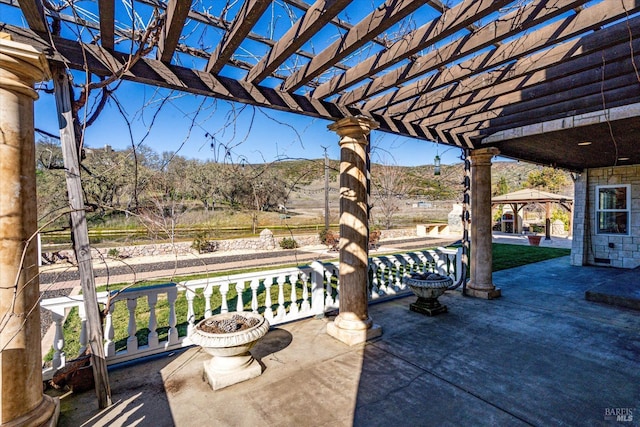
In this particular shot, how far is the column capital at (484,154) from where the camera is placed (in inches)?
Result: 196

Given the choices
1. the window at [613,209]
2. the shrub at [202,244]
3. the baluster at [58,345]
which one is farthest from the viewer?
the shrub at [202,244]

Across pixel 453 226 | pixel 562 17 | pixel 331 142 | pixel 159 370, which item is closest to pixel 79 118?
pixel 159 370

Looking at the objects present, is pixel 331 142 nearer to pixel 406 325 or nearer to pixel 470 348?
pixel 406 325

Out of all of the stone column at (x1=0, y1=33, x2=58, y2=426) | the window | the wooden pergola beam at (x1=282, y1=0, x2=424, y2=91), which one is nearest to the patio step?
the window

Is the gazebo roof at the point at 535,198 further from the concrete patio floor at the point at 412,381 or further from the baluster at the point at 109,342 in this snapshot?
the baluster at the point at 109,342

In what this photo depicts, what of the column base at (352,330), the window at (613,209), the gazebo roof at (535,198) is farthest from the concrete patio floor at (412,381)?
the gazebo roof at (535,198)

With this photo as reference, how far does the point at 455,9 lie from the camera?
1886 millimetres

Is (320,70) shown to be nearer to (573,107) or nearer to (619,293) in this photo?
(573,107)

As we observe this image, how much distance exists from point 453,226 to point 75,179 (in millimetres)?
→ 21338

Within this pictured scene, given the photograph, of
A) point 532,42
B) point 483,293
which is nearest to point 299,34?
point 532,42

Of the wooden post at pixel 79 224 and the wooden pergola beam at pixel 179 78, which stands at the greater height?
the wooden pergola beam at pixel 179 78

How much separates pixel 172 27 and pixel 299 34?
30.9 inches

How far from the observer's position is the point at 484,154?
16.4 ft

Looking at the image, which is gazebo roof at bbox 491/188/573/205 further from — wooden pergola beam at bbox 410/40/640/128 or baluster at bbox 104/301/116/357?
baluster at bbox 104/301/116/357
